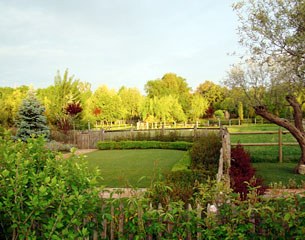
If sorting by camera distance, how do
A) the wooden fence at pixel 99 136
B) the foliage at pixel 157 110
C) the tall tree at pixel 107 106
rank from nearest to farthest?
the wooden fence at pixel 99 136 < the tall tree at pixel 107 106 < the foliage at pixel 157 110

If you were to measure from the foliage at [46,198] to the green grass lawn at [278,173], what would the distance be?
6.76m

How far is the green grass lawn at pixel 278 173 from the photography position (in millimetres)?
9389

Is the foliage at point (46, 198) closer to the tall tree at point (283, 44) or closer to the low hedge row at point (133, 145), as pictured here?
the tall tree at point (283, 44)

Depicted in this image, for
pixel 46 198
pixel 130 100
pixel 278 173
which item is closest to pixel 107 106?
pixel 130 100

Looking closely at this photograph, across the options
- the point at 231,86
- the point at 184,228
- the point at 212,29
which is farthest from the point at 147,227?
the point at 231,86

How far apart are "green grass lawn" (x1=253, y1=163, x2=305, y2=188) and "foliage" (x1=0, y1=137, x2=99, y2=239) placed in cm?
676

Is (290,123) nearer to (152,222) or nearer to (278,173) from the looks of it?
(278,173)

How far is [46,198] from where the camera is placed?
2557mm

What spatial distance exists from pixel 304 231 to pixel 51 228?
6.62 ft

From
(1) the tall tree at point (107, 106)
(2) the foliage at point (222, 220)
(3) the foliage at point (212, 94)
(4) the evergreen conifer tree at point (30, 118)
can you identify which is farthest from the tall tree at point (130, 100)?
(2) the foliage at point (222, 220)

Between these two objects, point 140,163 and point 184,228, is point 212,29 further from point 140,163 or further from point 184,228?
point 184,228

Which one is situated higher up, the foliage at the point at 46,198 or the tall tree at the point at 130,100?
the tall tree at the point at 130,100

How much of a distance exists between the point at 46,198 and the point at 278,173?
973cm

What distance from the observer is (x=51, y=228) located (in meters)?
2.41
